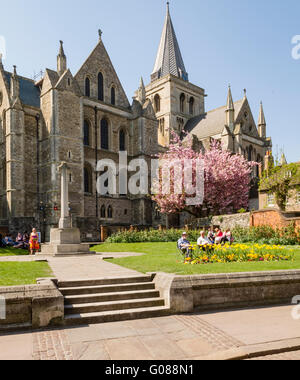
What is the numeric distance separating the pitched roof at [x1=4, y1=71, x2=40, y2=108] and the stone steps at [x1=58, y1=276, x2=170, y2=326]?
2763 centimetres

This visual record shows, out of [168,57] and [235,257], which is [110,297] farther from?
[168,57]

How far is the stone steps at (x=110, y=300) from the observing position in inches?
249

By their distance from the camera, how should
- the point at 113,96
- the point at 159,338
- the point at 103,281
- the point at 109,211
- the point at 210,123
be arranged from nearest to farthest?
1. the point at 159,338
2. the point at 103,281
3. the point at 109,211
4. the point at 113,96
5. the point at 210,123

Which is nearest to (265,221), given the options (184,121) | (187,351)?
(187,351)

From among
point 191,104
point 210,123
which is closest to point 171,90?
point 191,104

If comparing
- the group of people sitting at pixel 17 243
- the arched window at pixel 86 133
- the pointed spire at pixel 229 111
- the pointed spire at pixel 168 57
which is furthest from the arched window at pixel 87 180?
the pointed spire at pixel 168 57

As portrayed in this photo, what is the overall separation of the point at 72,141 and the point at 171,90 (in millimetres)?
29814

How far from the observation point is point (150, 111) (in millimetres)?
35969

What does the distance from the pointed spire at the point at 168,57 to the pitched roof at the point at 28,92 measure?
27.8 meters

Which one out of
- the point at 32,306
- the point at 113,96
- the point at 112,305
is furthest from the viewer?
the point at 113,96

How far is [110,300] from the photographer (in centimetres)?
711

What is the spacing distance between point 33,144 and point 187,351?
28.4 m

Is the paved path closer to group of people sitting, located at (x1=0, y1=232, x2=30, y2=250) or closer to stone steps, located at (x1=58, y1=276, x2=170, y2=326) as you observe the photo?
stone steps, located at (x1=58, y1=276, x2=170, y2=326)
